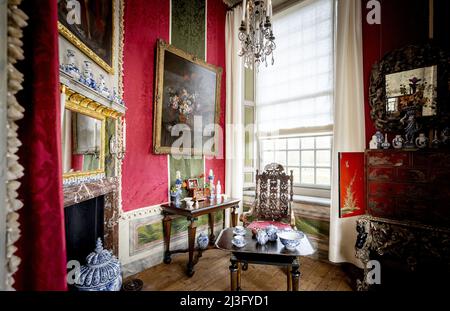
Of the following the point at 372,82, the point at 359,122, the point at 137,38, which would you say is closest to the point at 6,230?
the point at 137,38

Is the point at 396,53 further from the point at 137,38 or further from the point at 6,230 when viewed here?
the point at 6,230

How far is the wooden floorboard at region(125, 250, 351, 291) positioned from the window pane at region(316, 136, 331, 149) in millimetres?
1905

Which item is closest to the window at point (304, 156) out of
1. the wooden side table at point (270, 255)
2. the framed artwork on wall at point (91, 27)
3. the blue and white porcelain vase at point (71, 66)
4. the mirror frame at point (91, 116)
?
the wooden side table at point (270, 255)

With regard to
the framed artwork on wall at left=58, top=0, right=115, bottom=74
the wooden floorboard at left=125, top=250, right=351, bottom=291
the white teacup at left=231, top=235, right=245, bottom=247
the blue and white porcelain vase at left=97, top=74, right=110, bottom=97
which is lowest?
the wooden floorboard at left=125, top=250, right=351, bottom=291

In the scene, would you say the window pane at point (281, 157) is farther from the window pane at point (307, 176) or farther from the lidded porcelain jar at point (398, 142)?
the lidded porcelain jar at point (398, 142)

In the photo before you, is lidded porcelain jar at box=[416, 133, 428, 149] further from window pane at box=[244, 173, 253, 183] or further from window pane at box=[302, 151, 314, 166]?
window pane at box=[244, 173, 253, 183]

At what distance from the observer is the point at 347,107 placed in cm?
309

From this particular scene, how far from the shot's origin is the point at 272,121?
416cm

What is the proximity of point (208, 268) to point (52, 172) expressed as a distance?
272 centimetres

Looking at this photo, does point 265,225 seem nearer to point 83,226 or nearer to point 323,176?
point 323,176

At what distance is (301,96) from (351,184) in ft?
5.91

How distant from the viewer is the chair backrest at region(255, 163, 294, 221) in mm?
3264

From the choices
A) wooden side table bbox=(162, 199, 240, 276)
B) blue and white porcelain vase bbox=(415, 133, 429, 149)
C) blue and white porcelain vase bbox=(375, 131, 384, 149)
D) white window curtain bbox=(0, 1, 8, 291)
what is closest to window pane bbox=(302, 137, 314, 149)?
blue and white porcelain vase bbox=(375, 131, 384, 149)

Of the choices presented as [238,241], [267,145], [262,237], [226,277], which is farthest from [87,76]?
[267,145]
